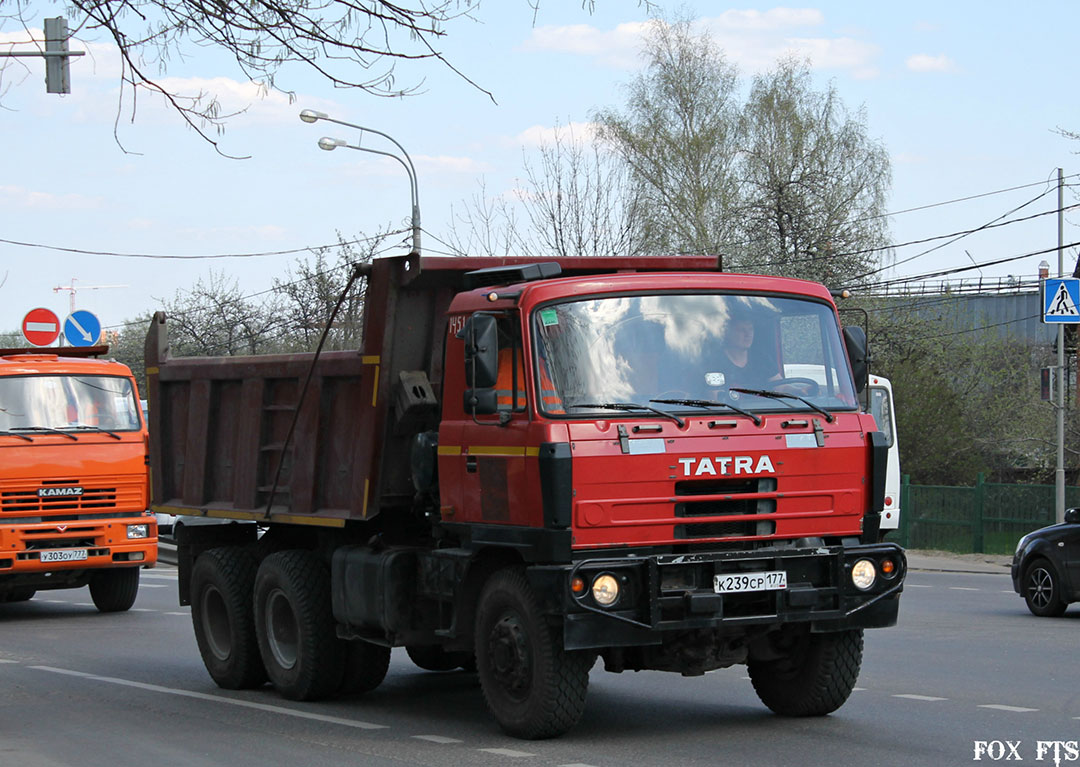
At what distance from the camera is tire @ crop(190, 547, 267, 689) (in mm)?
11656

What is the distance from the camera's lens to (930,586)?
2172 centimetres

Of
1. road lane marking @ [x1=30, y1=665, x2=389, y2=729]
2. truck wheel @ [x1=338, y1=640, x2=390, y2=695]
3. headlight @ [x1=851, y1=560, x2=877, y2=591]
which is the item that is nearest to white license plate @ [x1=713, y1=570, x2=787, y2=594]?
headlight @ [x1=851, y1=560, x2=877, y2=591]

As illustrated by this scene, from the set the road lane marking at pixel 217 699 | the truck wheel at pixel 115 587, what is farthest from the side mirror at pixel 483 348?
the truck wheel at pixel 115 587

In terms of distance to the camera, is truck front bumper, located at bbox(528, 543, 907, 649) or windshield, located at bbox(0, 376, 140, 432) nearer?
truck front bumper, located at bbox(528, 543, 907, 649)

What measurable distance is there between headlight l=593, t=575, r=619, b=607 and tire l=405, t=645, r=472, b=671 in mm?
3755

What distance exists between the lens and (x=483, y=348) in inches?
332

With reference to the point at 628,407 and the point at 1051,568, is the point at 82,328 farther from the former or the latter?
Result: the point at 628,407

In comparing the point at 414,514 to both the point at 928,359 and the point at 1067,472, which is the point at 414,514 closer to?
the point at 1067,472

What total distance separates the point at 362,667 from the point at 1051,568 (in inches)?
348

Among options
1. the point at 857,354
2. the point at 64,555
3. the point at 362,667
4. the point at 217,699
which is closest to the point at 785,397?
the point at 857,354

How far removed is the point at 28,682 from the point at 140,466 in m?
5.91

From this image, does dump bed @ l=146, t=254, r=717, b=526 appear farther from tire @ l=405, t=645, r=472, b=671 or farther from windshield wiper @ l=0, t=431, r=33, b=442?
windshield wiper @ l=0, t=431, r=33, b=442

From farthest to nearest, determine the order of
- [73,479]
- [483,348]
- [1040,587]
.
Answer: [73,479]
[1040,587]
[483,348]

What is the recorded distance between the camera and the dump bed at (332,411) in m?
9.93
